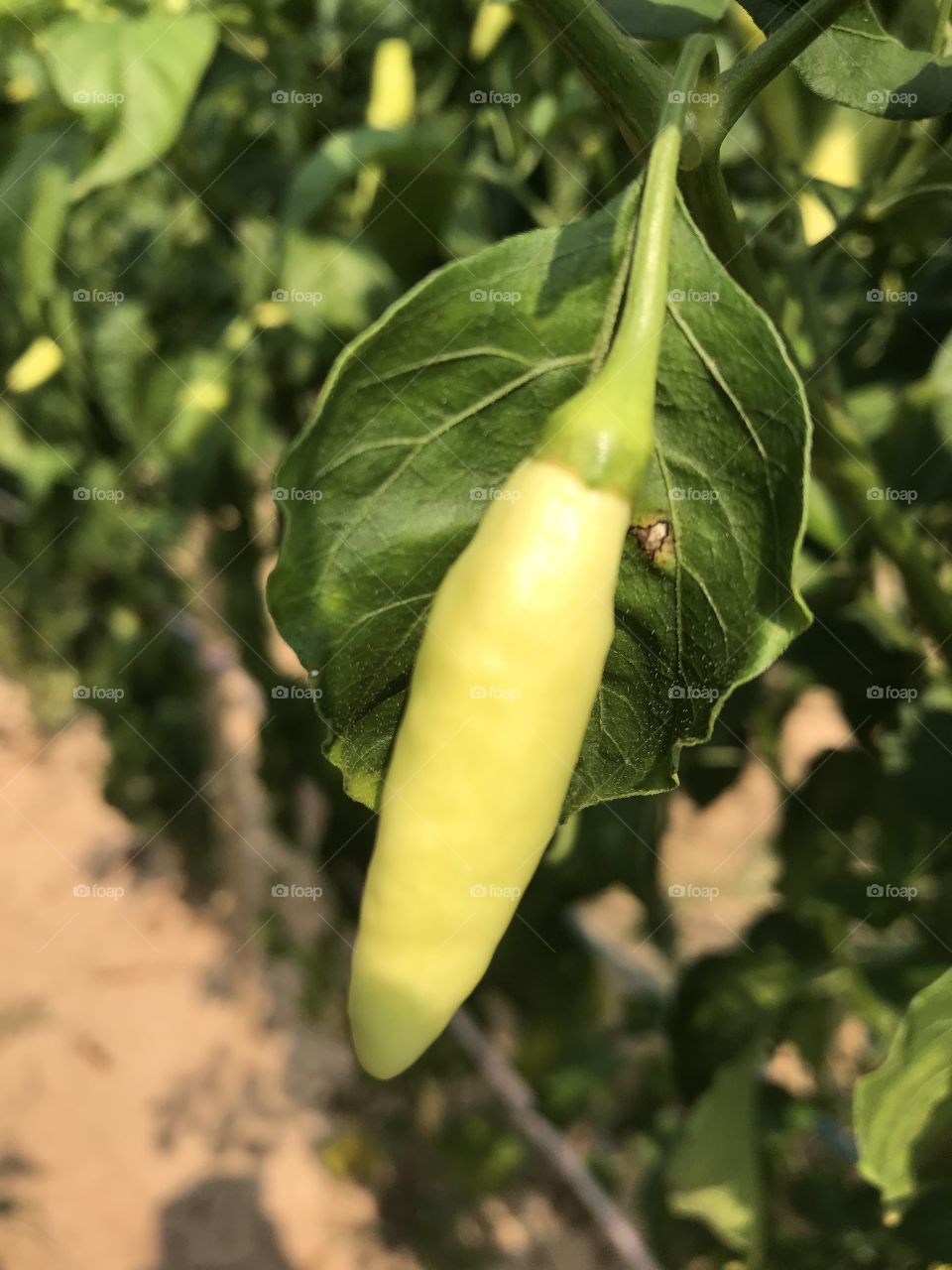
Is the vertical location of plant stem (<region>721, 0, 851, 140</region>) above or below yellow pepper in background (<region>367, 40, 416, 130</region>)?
above

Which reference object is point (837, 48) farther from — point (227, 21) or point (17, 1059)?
point (17, 1059)

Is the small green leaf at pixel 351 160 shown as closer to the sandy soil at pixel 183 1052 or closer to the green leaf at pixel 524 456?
the green leaf at pixel 524 456

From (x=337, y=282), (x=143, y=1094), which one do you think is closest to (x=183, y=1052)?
(x=143, y=1094)

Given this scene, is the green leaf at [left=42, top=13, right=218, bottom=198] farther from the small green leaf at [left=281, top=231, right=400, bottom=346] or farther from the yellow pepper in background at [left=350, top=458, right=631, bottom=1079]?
the yellow pepper in background at [left=350, top=458, right=631, bottom=1079]

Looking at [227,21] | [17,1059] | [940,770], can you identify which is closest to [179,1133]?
[17,1059]

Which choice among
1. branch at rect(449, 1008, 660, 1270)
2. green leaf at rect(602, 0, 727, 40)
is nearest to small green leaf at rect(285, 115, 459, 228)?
green leaf at rect(602, 0, 727, 40)

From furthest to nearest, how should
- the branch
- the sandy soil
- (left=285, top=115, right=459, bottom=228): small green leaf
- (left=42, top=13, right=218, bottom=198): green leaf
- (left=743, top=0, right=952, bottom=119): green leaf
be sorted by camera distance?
1. the sandy soil
2. the branch
3. (left=285, top=115, right=459, bottom=228): small green leaf
4. (left=42, top=13, right=218, bottom=198): green leaf
5. (left=743, top=0, right=952, bottom=119): green leaf
